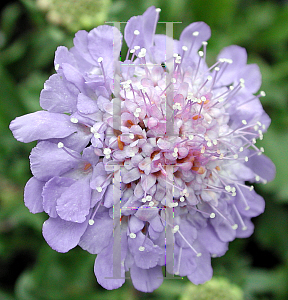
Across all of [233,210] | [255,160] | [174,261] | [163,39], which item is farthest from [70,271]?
[163,39]

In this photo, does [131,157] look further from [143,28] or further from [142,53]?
[143,28]

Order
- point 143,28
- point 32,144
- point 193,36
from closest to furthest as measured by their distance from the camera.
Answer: point 143,28
point 193,36
point 32,144

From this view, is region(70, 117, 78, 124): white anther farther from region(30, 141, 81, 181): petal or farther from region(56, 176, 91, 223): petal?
region(56, 176, 91, 223): petal

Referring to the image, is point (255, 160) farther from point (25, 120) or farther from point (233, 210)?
point (25, 120)

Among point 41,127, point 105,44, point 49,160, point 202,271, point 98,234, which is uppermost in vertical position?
point 105,44

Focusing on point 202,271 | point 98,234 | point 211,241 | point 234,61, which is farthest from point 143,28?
point 202,271

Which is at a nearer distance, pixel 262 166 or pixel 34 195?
pixel 34 195
